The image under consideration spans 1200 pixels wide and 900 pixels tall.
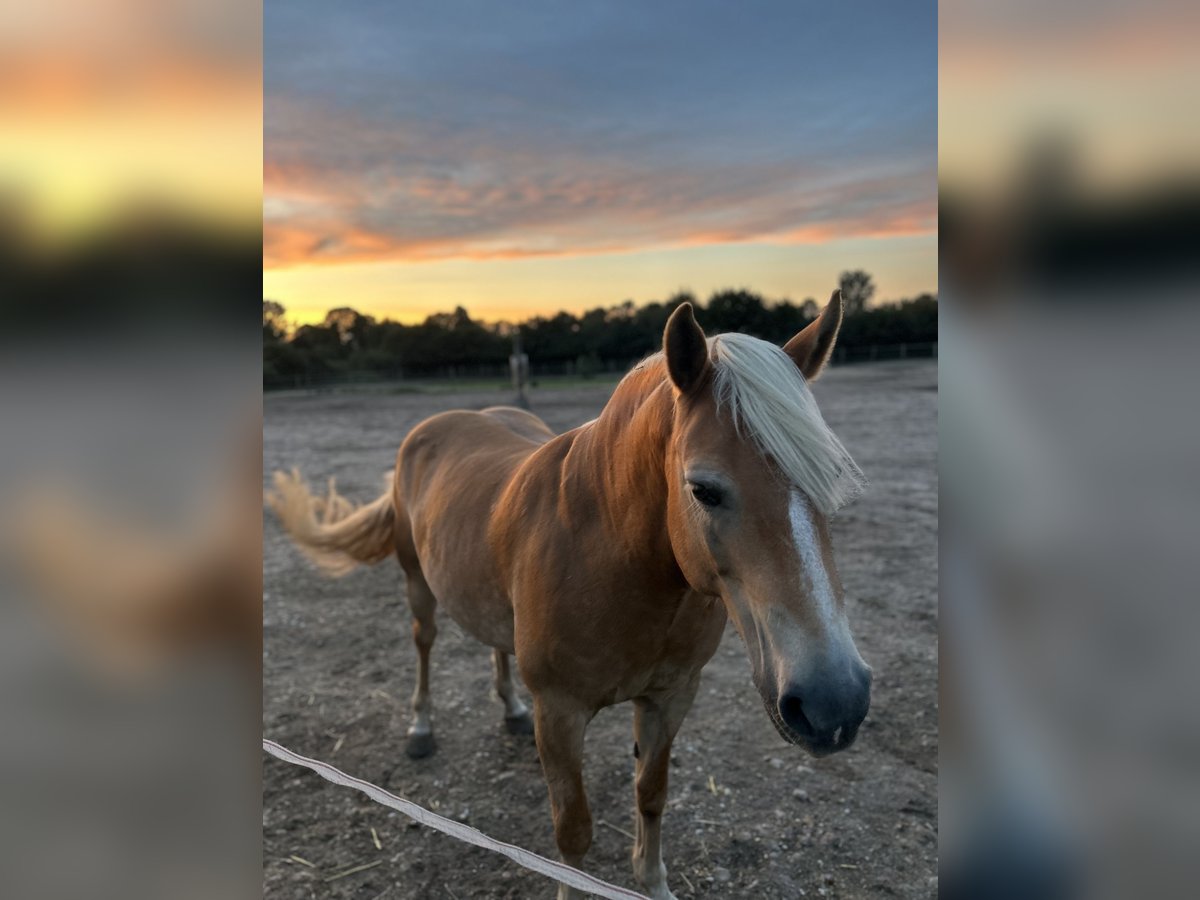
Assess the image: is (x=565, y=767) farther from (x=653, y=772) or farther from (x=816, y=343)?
(x=816, y=343)

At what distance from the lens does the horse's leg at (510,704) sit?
149 inches

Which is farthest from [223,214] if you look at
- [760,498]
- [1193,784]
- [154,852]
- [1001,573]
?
[760,498]

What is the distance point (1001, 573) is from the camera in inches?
→ 24.8

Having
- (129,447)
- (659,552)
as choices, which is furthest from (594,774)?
(129,447)

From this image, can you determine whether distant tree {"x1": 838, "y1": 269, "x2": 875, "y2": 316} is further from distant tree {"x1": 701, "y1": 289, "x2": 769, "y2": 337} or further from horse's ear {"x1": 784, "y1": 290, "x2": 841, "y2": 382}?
horse's ear {"x1": 784, "y1": 290, "x2": 841, "y2": 382}

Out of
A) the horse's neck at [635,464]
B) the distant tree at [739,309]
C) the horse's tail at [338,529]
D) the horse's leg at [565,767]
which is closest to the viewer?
the horse's neck at [635,464]

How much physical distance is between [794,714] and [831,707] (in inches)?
3.7

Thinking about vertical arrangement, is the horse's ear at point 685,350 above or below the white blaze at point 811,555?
above

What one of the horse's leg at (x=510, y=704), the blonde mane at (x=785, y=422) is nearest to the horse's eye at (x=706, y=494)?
the blonde mane at (x=785, y=422)

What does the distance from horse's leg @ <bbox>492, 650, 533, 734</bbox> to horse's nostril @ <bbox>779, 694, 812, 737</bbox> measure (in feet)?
8.52

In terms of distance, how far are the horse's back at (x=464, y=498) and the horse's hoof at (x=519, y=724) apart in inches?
41.6

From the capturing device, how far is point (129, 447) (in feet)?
1.88

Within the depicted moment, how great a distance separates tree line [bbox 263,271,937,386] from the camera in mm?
29719

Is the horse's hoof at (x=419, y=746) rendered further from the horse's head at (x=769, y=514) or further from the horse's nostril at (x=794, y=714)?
the horse's nostril at (x=794, y=714)
